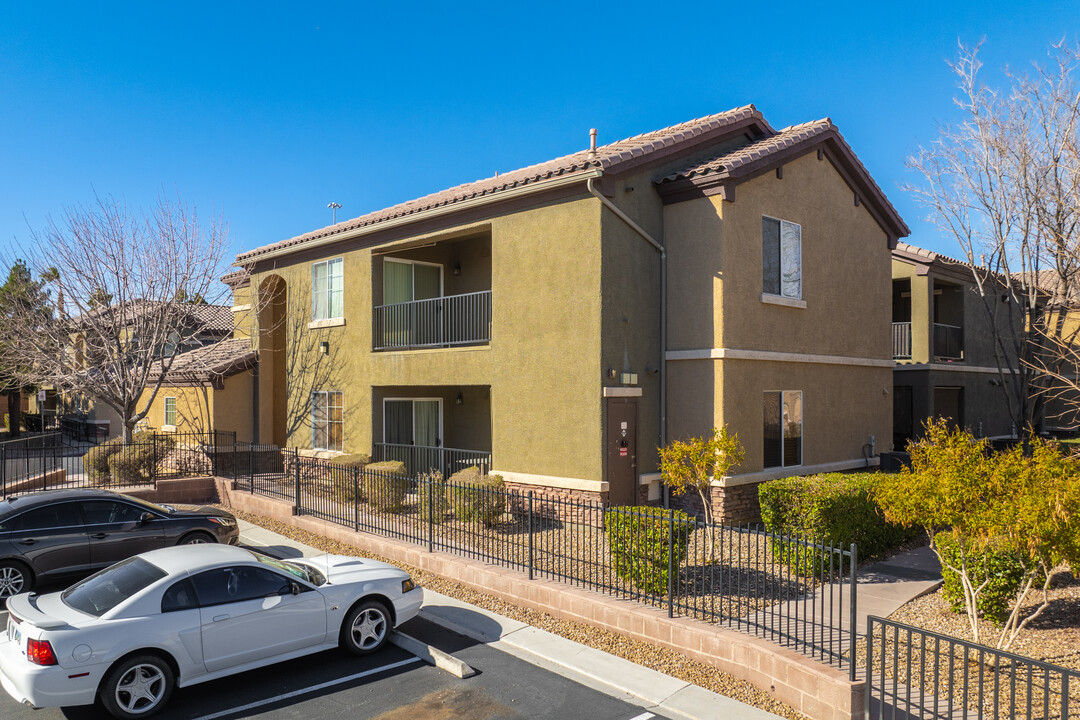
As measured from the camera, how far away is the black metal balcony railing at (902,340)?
21.1 meters

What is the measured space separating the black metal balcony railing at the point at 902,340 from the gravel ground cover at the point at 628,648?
16232 mm

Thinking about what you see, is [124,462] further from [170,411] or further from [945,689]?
[945,689]

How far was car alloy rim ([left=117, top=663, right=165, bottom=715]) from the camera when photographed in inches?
249

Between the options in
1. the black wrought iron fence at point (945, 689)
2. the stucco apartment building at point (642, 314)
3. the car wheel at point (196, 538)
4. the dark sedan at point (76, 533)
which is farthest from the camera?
the stucco apartment building at point (642, 314)

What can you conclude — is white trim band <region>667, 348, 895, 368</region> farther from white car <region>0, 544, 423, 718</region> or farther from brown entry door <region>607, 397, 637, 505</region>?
white car <region>0, 544, 423, 718</region>

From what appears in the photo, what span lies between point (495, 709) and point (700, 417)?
7.89 meters

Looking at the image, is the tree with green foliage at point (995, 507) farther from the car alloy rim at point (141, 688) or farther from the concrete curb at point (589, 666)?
the car alloy rim at point (141, 688)

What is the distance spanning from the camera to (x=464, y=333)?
654 inches

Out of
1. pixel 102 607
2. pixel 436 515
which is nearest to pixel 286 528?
pixel 436 515

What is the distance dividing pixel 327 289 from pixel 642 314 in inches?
372

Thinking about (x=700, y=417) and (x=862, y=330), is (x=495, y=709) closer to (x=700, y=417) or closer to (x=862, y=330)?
(x=700, y=417)

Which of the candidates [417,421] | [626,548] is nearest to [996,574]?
[626,548]

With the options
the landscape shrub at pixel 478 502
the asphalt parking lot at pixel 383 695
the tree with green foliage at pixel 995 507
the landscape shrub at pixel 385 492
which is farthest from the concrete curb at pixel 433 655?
the landscape shrub at pixel 385 492

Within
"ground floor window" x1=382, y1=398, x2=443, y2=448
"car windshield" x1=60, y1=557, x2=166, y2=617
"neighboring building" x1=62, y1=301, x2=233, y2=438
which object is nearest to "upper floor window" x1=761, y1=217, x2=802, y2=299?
"ground floor window" x1=382, y1=398, x2=443, y2=448
